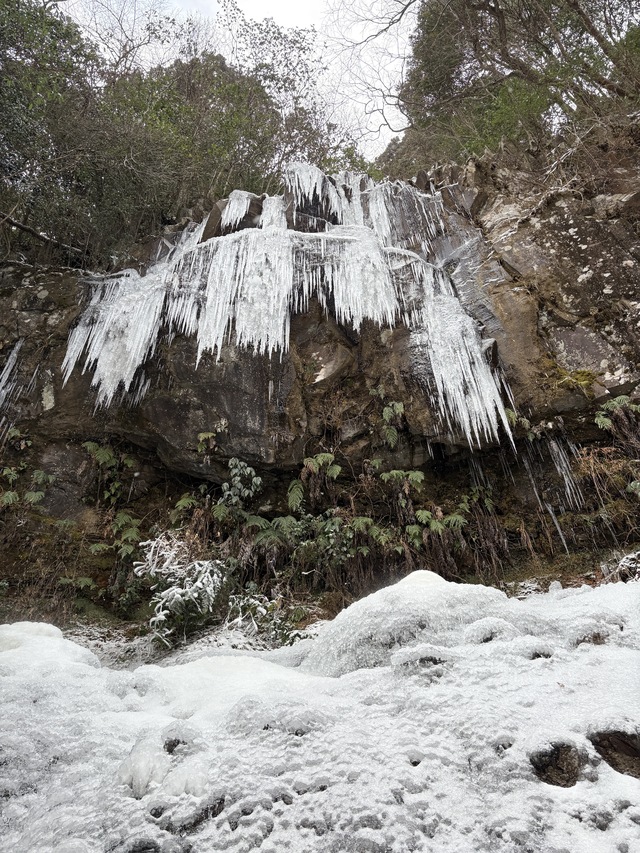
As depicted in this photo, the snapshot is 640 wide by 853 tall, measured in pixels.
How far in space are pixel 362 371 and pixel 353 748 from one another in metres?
5.46

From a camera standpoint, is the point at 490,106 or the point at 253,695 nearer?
the point at 253,695

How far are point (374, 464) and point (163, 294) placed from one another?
12.3ft

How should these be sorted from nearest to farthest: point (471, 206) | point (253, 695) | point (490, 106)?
point (253, 695), point (471, 206), point (490, 106)

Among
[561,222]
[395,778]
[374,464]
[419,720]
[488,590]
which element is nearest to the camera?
[395,778]

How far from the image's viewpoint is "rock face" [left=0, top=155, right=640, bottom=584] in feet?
20.9

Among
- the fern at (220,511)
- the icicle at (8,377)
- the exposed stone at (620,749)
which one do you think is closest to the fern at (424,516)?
the fern at (220,511)

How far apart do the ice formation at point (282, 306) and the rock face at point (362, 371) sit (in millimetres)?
124

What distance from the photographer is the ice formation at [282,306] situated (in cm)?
647

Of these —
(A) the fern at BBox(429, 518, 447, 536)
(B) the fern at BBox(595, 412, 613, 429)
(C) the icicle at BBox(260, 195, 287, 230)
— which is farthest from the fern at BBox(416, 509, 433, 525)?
(C) the icicle at BBox(260, 195, 287, 230)

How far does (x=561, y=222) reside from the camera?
725 cm

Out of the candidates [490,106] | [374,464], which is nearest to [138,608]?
[374,464]

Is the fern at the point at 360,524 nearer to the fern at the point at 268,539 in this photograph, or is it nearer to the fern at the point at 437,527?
the fern at the point at 437,527

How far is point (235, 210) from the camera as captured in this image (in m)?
7.85

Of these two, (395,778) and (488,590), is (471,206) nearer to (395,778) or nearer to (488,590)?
(488,590)
